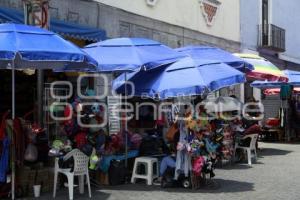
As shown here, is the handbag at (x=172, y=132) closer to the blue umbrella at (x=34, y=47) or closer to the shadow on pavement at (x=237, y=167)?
the blue umbrella at (x=34, y=47)

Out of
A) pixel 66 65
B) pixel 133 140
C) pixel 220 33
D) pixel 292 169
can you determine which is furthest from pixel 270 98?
pixel 66 65

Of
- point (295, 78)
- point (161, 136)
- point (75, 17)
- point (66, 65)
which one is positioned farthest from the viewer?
point (295, 78)

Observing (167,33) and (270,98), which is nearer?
(167,33)

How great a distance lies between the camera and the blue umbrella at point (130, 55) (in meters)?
9.38

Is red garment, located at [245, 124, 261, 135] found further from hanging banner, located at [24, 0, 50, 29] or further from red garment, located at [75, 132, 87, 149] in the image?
hanging banner, located at [24, 0, 50, 29]

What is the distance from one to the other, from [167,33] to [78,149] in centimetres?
843

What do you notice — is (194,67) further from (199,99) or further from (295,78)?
(295,78)

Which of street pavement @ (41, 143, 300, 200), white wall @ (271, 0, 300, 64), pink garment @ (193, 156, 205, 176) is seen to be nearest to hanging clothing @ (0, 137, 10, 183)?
street pavement @ (41, 143, 300, 200)

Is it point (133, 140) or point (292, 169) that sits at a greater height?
point (133, 140)

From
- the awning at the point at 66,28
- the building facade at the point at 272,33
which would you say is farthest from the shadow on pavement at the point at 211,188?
the building facade at the point at 272,33

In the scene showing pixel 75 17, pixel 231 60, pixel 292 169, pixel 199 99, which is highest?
pixel 75 17

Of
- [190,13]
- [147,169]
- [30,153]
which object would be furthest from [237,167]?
[190,13]

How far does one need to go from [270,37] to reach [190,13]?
7.29 m

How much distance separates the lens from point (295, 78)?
17625 mm
